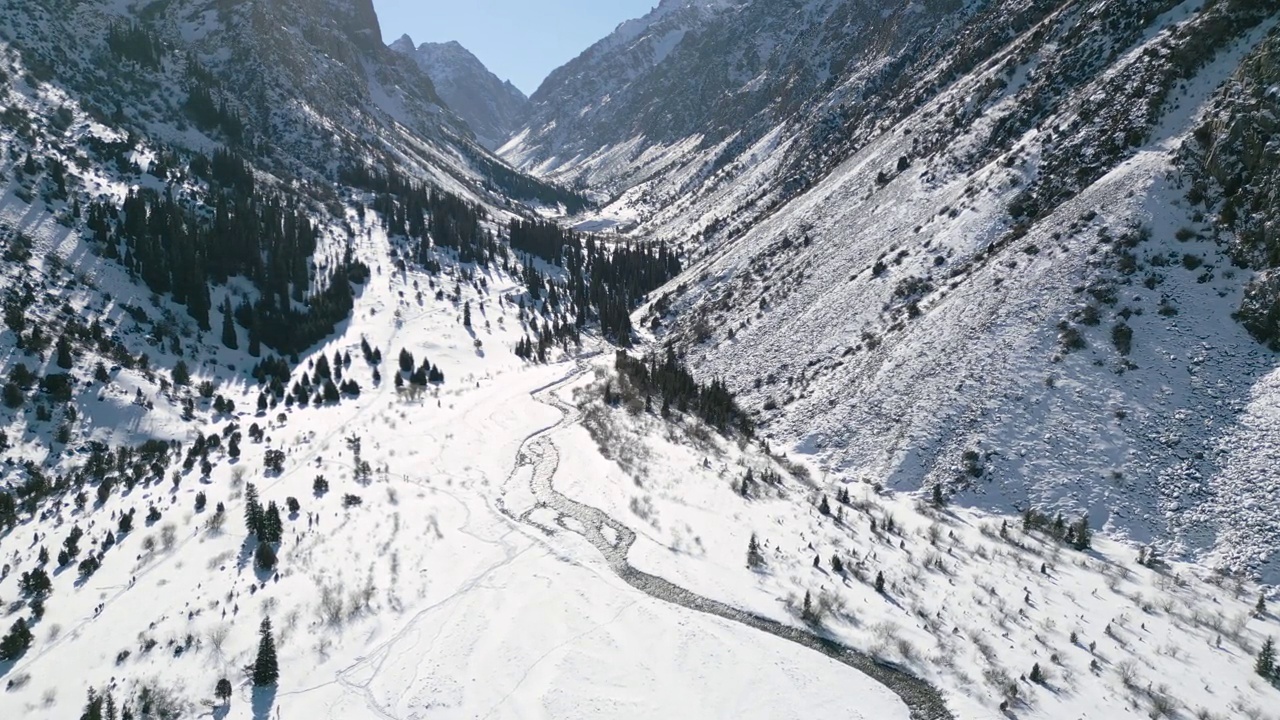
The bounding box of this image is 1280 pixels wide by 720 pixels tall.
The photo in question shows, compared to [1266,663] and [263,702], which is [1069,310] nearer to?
[1266,663]

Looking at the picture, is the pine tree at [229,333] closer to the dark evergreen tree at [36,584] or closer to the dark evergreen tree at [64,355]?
the dark evergreen tree at [64,355]

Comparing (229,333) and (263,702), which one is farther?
(229,333)

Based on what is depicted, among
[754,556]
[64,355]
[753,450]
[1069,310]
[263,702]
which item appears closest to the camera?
[263,702]

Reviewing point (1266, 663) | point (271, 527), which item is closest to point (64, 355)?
point (271, 527)

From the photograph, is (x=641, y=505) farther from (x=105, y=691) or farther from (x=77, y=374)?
(x=77, y=374)

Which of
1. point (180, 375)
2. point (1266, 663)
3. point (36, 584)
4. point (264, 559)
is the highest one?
point (180, 375)

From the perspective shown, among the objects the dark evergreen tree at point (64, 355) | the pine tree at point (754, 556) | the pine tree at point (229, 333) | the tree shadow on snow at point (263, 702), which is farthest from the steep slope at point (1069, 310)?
the dark evergreen tree at point (64, 355)

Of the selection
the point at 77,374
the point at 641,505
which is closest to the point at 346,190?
the point at 77,374
